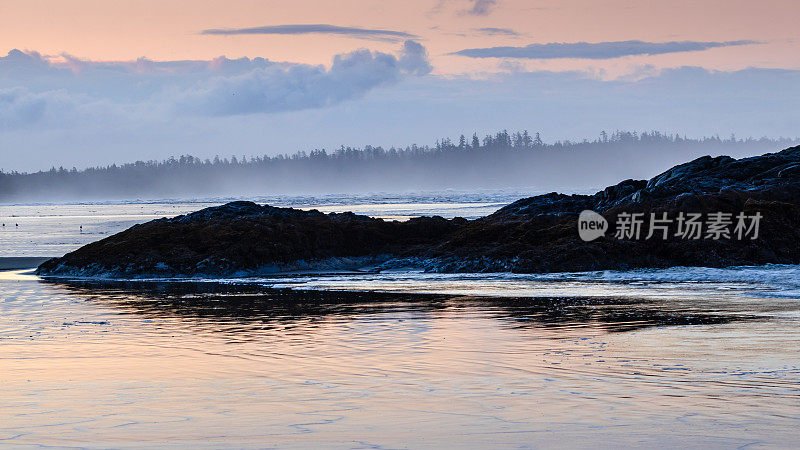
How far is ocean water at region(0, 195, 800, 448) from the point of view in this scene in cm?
691

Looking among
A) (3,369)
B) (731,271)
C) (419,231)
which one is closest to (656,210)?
(731,271)

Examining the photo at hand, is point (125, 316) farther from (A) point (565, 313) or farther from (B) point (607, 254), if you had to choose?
(B) point (607, 254)

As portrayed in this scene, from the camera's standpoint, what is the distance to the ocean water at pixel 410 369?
6.91 meters

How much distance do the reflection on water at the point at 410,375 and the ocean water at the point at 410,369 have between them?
0.10 ft

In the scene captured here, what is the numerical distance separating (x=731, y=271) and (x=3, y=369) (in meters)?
17.6

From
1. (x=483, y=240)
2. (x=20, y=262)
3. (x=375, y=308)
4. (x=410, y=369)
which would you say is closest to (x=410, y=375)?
(x=410, y=369)

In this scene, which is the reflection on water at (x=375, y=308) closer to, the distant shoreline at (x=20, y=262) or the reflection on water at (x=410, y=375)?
the reflection on water at (x=410, y=375)

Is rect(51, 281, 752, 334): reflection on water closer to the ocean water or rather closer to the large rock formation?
the ocean water

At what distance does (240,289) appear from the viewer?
71.1 feet

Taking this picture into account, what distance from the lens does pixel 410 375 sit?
946cm

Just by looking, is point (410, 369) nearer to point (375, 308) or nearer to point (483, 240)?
point (375, 308)

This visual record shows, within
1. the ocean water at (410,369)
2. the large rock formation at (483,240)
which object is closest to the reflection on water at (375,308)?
the ocean water at (410,369)

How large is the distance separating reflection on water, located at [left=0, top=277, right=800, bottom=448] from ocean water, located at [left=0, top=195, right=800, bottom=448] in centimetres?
3

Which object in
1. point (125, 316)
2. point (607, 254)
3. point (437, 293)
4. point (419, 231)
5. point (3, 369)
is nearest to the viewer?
point (3, 369)
